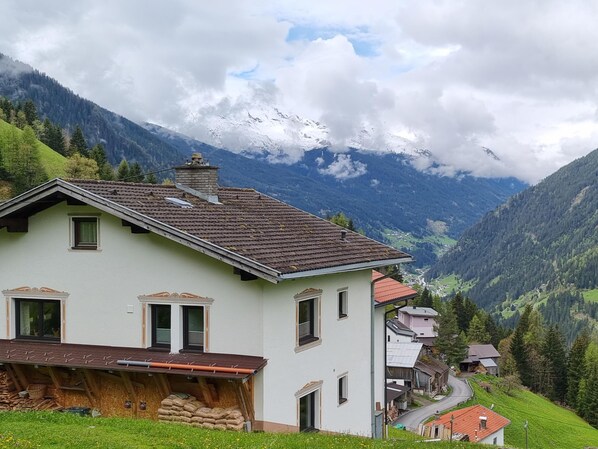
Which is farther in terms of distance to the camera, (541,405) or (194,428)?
(541,405)

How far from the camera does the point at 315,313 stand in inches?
821

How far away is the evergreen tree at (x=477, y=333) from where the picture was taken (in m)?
135

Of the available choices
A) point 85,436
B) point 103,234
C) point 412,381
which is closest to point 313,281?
point 103,234

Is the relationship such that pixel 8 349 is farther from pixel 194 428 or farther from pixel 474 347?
pixel 474 347

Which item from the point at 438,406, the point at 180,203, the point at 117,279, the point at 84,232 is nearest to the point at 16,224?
the point at 84,232

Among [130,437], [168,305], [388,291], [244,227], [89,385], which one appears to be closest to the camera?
[130,437]

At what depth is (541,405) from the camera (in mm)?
94188

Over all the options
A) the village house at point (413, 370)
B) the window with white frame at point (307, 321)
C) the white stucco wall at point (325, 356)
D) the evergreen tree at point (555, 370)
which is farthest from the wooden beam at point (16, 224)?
the evergreen tree at point (555, 370)

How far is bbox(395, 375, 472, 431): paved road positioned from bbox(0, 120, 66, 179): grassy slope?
79.8 metres

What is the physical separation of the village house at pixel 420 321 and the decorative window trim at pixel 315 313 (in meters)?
105

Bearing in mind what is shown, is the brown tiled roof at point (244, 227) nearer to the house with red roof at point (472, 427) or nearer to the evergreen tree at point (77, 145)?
the house with red roof at point (472, 427)

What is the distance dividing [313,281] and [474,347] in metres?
108

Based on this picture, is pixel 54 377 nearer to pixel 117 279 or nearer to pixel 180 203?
pixel 117 279

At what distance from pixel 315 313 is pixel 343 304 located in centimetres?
227
